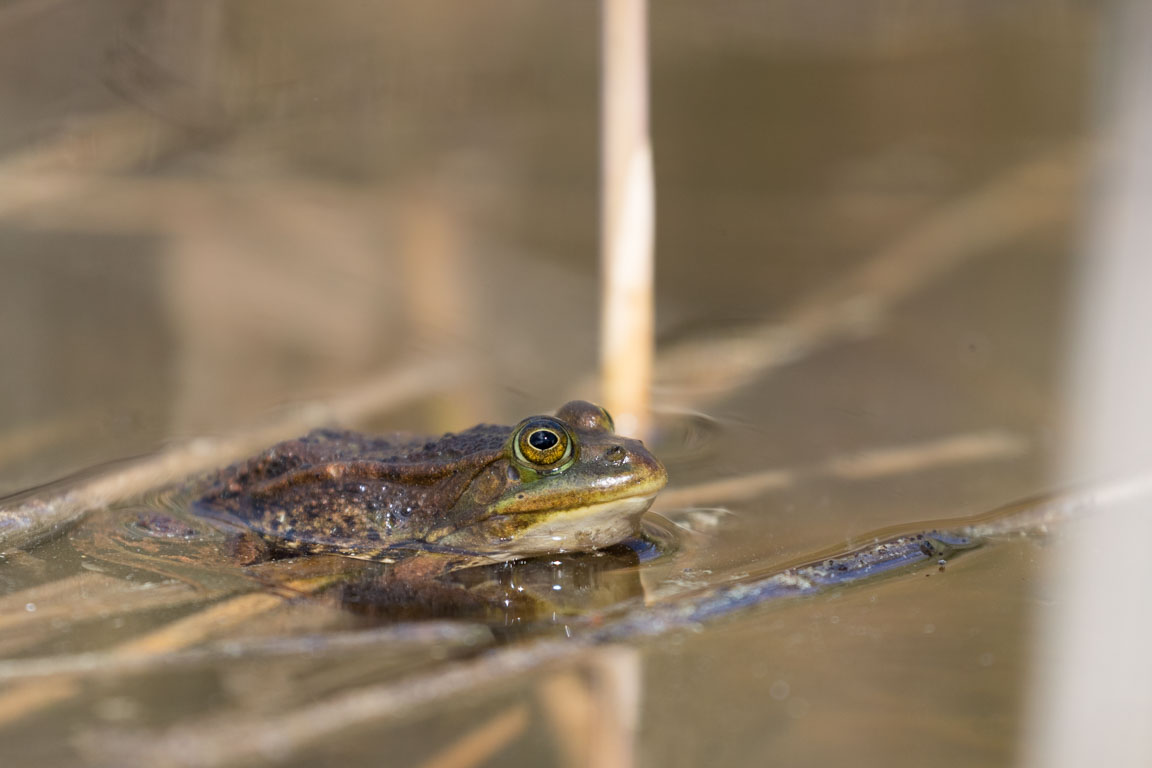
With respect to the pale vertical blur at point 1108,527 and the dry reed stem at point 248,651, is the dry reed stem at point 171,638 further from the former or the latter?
the pale vertical blur at point 1108,527

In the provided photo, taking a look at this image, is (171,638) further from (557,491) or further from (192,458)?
(192,458)

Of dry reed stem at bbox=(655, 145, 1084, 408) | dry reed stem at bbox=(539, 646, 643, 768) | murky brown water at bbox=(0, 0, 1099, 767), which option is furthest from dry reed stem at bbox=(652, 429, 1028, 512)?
dry reed stem at bbox=(539, 646, 643, 768)

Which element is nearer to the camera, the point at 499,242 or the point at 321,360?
the point at 321,360

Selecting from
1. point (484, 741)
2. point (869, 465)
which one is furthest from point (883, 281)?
point (484, 741)

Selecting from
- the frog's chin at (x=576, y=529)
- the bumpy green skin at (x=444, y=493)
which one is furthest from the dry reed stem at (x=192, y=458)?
the frog's chin at (x=576, y=529)

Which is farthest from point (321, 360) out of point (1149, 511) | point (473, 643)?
point (1149, 511)

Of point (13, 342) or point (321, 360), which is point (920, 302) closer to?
point (321, 360)
